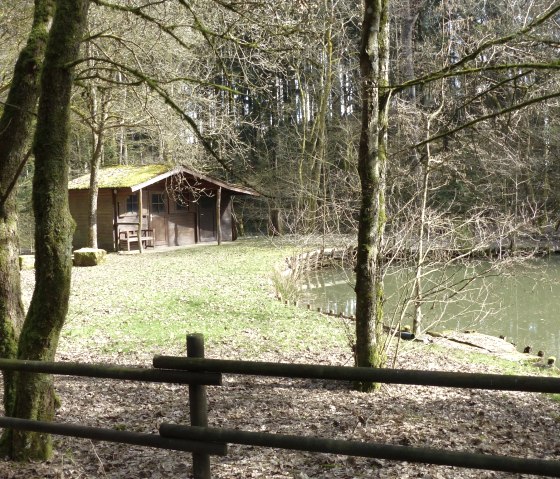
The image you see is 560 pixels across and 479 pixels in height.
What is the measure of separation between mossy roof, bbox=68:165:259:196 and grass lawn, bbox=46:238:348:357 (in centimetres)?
536

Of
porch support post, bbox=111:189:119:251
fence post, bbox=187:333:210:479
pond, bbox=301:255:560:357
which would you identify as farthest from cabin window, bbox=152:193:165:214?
fence post, bbox=187:333:210:479

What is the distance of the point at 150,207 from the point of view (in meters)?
28.7

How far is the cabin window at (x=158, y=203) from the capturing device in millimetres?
28938

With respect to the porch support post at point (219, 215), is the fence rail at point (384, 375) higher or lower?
Result: lower

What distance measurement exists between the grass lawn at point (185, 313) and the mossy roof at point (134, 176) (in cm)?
536

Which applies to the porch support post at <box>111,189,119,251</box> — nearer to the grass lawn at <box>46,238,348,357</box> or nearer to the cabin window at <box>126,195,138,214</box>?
the cabin window at <box>126,195,138,214</box>

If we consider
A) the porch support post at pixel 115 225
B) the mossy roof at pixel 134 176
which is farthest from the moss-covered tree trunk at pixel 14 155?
the porch support post at pixel 115 225

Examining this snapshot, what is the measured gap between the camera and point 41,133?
4207 mm

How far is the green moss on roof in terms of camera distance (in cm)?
2609

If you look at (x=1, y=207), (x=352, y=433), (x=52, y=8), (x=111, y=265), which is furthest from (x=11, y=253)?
(x=111, y=265)

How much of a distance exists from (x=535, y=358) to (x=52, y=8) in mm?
9381

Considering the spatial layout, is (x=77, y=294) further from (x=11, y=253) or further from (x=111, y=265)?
(x=11, y=253)

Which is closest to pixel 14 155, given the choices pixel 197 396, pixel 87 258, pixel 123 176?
pixel 197 396

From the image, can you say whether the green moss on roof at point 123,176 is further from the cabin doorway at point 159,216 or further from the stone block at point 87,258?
the stone block at point 87,258
